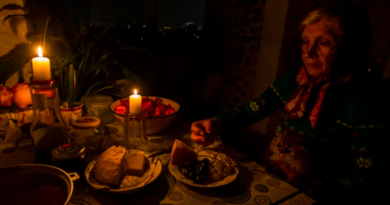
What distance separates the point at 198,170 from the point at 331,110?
0.59m

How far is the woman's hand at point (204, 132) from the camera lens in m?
0.97

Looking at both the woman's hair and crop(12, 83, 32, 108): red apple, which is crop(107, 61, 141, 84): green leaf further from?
the woman's hair

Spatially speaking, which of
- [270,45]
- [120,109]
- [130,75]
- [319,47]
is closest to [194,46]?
[270,45]

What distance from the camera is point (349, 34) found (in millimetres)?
860

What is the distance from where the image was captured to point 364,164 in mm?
849

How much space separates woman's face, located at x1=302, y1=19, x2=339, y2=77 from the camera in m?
0.90

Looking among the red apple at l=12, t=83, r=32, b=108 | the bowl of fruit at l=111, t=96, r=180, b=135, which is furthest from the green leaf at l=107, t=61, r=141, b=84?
the red apple at l=12, t=83, r=32, b=108

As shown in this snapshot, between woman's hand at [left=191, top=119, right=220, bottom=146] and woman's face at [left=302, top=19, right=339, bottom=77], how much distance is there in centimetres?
46

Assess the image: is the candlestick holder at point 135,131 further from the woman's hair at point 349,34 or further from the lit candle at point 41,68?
the woman's hair at point 349,34

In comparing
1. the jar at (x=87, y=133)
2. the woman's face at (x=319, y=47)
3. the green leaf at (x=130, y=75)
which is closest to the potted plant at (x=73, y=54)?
the green leaf at (x=130, y=75)

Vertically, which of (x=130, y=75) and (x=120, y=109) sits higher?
(x=130, y=75)

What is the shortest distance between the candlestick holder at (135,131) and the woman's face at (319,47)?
26.7 inches

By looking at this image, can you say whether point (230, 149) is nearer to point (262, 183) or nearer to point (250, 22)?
point (262, 183)

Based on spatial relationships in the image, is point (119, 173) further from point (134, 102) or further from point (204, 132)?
point (204, 132)
